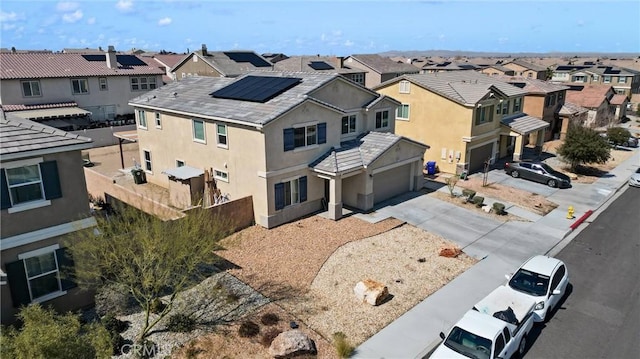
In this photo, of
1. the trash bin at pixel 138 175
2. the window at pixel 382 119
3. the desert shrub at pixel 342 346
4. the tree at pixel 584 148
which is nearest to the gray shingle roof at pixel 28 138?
the desert shrub at pixel 342 346

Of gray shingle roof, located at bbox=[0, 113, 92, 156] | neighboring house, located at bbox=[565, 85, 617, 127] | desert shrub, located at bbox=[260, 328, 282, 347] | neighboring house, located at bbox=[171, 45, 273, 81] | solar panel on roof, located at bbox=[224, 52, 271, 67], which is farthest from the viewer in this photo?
solar panel on roof, located at bbox=[224, 52, 271, 67]

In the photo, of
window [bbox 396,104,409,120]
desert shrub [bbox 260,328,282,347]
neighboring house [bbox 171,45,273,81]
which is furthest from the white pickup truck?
neighboring house [bbox 171,45,273,81]

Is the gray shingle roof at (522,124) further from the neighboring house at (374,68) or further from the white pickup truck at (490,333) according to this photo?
the neighboring house at (374,68)

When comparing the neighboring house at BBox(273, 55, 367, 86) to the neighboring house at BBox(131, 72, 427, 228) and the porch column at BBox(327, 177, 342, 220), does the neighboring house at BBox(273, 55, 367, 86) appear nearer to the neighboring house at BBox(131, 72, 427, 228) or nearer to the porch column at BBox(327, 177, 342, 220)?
the neighboring house at BBox(131, 72, 427, 228)

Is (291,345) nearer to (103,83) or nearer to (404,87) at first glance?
(404,87)

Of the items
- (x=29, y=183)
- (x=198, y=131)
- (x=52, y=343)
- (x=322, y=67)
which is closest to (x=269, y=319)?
(x=52, y=343)

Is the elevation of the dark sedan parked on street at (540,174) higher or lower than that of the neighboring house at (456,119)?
lower
